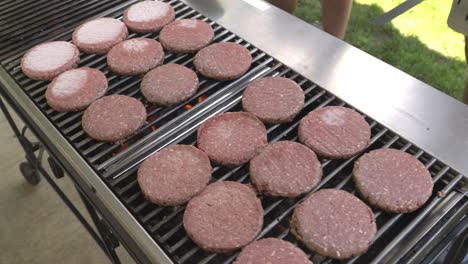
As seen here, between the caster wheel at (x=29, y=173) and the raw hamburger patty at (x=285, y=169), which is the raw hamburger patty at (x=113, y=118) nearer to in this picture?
the raw hamburger patty at (x=285, y=169)

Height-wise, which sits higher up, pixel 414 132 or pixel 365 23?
pixel 414 132

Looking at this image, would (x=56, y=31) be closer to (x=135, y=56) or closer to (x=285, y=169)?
(x=135, y=56)

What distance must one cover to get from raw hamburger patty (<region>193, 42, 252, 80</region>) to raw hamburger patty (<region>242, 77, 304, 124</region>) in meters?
0.13

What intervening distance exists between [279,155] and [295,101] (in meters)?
0.31

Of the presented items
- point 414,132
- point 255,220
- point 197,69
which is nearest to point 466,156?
point 414,132

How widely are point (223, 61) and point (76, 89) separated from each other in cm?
71

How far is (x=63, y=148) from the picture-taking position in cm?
189

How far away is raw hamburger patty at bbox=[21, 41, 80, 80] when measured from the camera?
224cm

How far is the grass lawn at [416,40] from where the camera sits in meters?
4.14

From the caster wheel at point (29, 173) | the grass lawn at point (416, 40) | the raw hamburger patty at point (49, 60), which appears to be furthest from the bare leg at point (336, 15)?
the caster wheel at point (29, 173)

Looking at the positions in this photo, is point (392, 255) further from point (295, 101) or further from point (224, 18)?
point (224, 18)

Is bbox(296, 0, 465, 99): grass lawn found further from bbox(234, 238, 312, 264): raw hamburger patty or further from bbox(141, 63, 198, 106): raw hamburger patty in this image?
bbox(234, 238, 312, 264): raw hamburger patty

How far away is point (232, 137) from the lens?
1915 millimetres

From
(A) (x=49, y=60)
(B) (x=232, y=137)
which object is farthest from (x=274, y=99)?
(A) (x=49, y=60)
